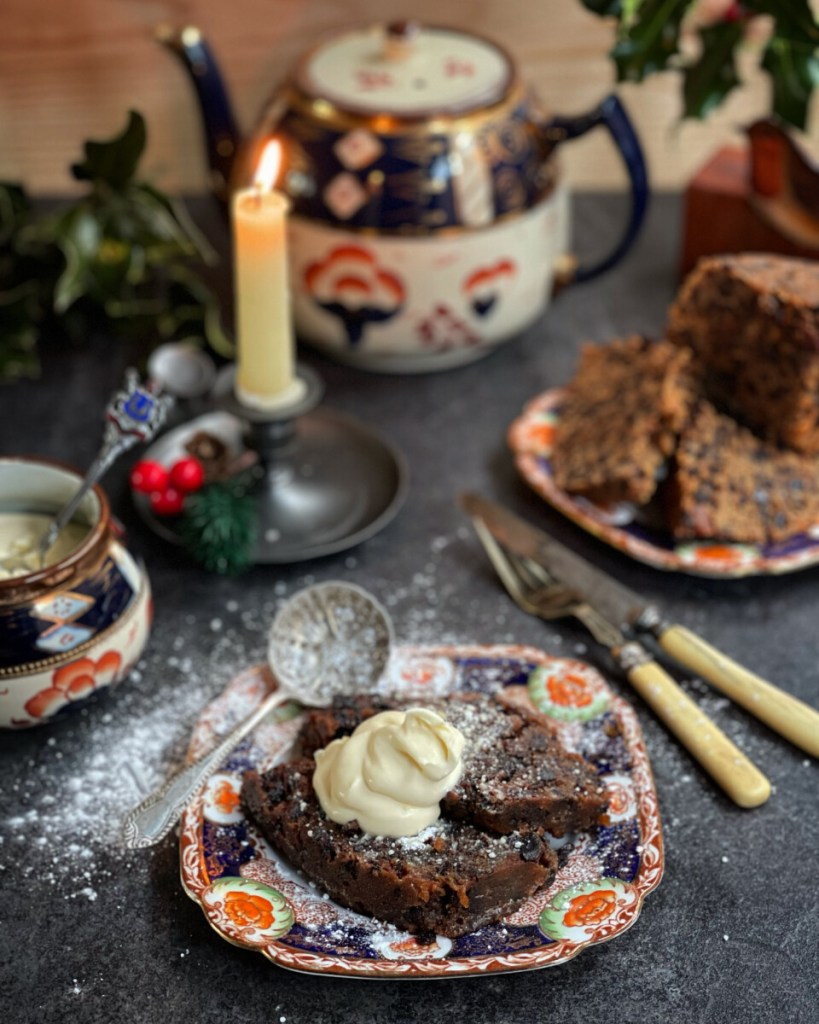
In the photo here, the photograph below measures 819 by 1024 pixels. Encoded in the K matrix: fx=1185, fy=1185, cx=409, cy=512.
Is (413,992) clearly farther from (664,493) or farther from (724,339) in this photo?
(724,339)

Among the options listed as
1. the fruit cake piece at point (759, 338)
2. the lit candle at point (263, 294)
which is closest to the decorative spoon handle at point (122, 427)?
the lit candle at point (263, 294)

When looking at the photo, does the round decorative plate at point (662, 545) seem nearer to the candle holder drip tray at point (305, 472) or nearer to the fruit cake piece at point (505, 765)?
the candle holder drip tray at point (305, 472)

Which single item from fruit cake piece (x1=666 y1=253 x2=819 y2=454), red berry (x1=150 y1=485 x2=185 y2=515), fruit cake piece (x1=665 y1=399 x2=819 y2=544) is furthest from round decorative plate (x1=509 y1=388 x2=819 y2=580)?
red berry (x1=150 y1=485 x2=185 y2=515)

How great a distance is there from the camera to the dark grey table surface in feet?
2.67

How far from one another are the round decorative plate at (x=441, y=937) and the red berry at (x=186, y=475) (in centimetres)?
26

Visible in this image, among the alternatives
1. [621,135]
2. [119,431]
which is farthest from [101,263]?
[621,135]

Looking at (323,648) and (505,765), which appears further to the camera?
(323,648)

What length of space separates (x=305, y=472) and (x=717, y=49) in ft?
2.18

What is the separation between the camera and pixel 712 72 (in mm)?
1344

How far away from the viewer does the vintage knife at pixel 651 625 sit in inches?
39.2

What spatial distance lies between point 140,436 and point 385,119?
Result: 1.61 ft

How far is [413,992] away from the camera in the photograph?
815 millimetres

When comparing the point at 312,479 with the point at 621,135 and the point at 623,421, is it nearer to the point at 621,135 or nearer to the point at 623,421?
the point at 623,421

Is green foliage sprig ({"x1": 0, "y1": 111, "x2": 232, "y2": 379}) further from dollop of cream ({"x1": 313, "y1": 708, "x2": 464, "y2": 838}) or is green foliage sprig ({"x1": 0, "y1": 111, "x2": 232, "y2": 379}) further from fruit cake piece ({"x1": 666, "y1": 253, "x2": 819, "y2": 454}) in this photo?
dollop of cream ({"x1": 313, "y1": 708, "x2": 464, "y2": 838})
